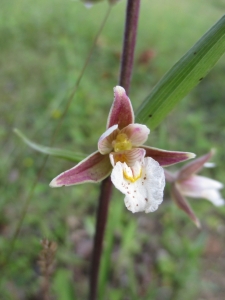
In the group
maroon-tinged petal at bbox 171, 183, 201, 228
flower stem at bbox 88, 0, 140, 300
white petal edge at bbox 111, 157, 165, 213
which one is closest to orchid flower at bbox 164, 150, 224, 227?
maroon-tinged petal at bbox 171, 183, 201, 228

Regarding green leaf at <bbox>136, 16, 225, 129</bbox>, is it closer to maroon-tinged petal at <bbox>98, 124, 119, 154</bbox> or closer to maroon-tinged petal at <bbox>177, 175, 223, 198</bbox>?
maroon-tinged petal at <bbox>98, 124, 119, 154</bbox>

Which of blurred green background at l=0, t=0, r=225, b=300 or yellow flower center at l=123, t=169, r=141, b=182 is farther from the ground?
yellow flower center at l=123, t=169, r=141, b=182

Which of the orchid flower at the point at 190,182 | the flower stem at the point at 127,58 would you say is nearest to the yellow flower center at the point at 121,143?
the flower stem at the point at 127,58

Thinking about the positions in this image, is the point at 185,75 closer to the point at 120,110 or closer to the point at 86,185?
the point at 120,110

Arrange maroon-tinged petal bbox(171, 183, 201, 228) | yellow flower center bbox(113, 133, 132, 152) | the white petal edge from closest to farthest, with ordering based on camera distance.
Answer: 1. the white petal edge
2. yellow flower center bbox(113, 133, 132, 152)
3. maroon-tinged petal bbox(171, 183, 201, 228)

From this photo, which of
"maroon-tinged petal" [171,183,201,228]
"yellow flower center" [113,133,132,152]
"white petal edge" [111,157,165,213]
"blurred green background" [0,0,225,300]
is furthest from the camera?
"blurred green background" [0,0,225,300]

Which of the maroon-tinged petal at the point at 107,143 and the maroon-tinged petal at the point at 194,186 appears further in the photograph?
the maroon-tinged petal at the point at 194,186

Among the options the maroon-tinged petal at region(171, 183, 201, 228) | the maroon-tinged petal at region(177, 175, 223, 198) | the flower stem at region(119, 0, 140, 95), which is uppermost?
the flower stem at region(119, 0, 140, 95)

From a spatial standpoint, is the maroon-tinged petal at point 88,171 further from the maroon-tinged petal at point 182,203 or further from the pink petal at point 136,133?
the maroon-tinged petal at point 182,203
